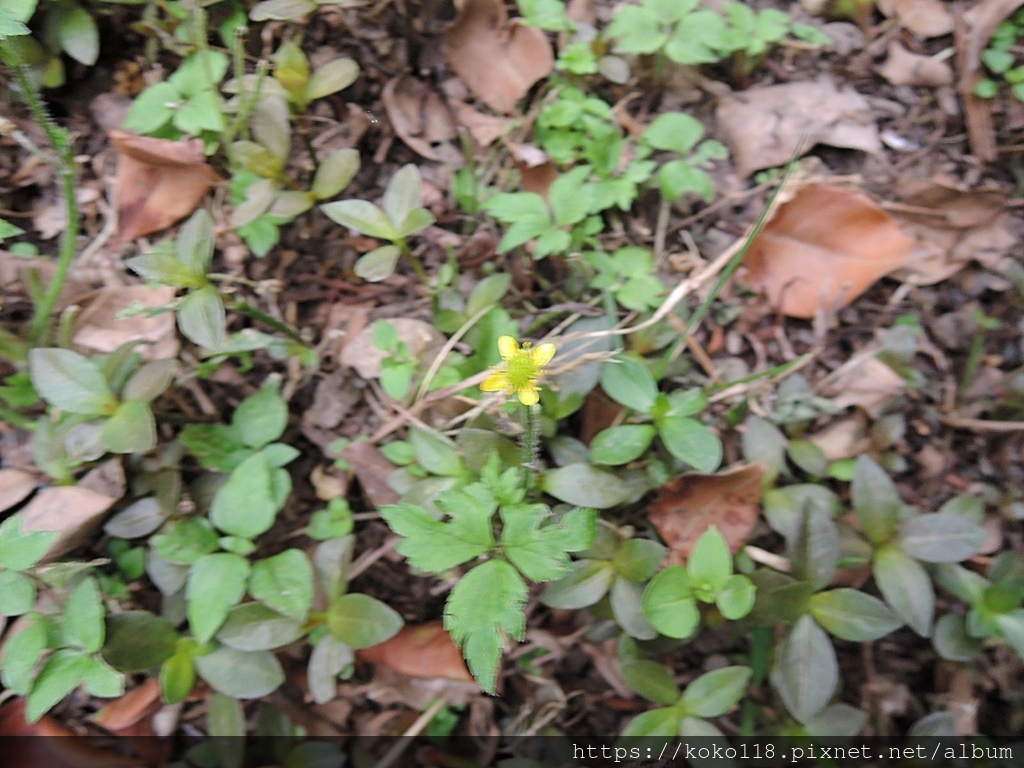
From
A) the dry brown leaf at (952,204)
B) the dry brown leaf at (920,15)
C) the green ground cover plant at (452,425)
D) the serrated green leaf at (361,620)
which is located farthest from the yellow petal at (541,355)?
the dry brown leaf at (920,15)

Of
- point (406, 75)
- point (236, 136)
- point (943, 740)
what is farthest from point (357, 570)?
point (943, 740)

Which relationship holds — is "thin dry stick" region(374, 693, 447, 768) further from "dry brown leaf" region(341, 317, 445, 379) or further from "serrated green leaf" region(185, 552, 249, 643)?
"dry brown leaf" region(341, 317, 445, 379)

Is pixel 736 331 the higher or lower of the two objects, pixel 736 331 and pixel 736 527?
the higher

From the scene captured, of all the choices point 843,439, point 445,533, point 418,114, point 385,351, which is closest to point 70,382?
point 385,351

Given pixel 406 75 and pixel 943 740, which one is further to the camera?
pixel 406 75

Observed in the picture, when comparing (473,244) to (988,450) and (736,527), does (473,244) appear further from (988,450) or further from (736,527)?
(988,450)

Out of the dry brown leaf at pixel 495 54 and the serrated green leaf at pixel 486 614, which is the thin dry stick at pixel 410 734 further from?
the dry brown leaf at pixel 495 54

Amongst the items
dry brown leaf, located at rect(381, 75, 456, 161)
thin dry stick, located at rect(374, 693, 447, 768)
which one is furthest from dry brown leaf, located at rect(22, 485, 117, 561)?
dry brown leaf, located at rect(381, 75, 456, 161)
